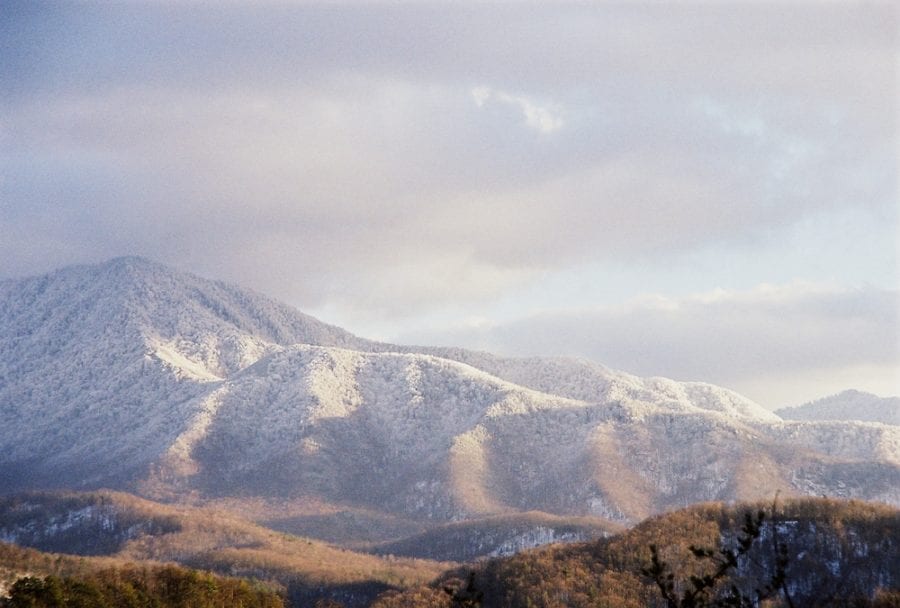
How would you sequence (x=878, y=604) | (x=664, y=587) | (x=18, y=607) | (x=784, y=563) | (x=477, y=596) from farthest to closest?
(x=18, y=607) → (x=878, y=604) → (x=477, y=596) → (x=664, y=587) → (x=784, y=563)

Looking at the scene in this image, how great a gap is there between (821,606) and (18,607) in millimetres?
189908

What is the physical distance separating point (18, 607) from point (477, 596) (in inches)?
7201

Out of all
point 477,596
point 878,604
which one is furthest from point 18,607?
point 477,596

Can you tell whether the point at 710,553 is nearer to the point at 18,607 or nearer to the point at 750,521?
the point at 750,521

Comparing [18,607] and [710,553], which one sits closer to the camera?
[710,553]

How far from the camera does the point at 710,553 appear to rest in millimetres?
38375

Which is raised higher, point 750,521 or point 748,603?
point 750,521

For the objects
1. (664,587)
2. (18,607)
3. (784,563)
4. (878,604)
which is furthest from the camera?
(18,607)

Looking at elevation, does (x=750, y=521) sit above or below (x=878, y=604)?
above

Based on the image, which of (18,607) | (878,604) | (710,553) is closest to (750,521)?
(710,553)

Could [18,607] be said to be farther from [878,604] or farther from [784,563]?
[784,563]

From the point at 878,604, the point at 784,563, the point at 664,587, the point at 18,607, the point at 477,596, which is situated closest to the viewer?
the point at 784,563

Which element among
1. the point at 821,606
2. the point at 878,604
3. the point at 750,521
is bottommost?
the point at 878,604

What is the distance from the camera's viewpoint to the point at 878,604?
144 meters
